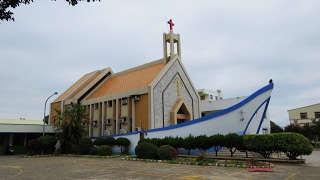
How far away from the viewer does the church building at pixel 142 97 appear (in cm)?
2780

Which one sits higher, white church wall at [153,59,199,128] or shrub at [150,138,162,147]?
white church wall at [153,59,199,128]

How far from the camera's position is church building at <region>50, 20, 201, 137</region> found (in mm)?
27797

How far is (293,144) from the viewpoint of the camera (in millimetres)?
16234

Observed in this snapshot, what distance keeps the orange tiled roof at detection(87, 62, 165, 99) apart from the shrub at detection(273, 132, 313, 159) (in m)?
15.8

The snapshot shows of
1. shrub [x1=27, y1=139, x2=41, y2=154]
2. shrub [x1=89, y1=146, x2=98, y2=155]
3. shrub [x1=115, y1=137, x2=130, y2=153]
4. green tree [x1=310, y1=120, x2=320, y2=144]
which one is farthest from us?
green tree [x1=310, y1=120, x2=320, y2=144]

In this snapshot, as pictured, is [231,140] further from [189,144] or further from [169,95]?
[169,95]

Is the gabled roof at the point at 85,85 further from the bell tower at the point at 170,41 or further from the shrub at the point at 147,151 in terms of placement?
the shrub at the point at 147,151

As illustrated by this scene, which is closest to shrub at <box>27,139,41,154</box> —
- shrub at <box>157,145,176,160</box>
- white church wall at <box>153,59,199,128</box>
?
white church wall at <box>153,59,199,128</box>

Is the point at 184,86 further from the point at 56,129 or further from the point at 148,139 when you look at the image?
A: the point at 56,129

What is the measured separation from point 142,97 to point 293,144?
1607cm

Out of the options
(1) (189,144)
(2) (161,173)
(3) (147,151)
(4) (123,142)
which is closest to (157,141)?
(3) (147,151)

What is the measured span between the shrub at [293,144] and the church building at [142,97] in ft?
43.3

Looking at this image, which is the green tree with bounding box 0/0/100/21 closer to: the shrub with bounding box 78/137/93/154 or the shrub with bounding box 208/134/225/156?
the shrub with bounding box 208/134/225/156

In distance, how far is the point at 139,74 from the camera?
109 ft
